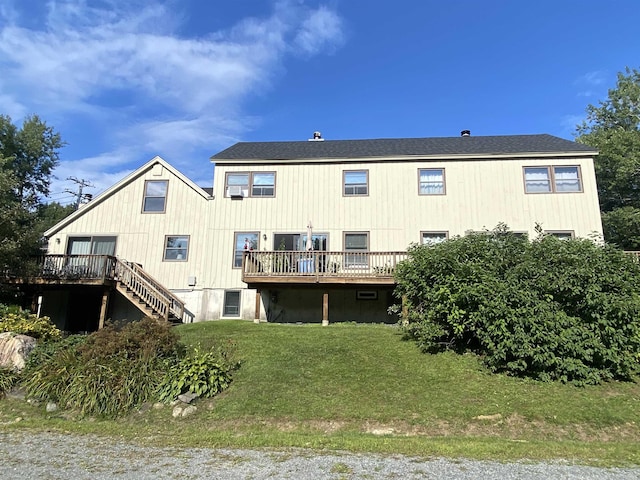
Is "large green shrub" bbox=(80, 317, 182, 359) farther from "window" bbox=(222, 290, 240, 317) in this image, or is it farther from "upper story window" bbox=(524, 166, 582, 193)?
"upper story window" bbox=(524, 166, 582, 193)

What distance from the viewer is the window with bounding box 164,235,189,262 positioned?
17422 millimetres

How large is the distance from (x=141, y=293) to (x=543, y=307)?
13.0 metres

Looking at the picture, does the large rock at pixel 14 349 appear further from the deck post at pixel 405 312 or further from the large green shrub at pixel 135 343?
the deck post at pixel 405 312

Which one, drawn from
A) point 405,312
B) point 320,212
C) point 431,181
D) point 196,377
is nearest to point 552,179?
point 431,181

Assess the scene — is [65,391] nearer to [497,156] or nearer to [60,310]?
[60,310]

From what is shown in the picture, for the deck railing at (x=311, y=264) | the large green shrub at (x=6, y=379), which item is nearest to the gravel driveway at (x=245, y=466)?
the large green shrub at (x=6, y=379)

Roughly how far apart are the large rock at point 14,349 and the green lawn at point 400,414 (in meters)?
1.27

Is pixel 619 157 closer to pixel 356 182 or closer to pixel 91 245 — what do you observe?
pixel 356 182

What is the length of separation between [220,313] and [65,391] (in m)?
8.53

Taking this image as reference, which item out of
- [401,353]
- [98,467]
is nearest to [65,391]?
[98,467]

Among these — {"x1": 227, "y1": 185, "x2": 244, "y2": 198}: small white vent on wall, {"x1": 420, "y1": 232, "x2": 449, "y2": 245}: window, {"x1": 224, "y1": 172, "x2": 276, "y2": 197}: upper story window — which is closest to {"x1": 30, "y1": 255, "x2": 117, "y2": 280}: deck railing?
{"x1": 227, "y1": 185, "x2": 244, "y2": 198}: small white vent on wall

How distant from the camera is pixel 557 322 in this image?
27.5 feet

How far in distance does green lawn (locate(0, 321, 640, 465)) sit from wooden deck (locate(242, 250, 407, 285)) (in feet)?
14.9

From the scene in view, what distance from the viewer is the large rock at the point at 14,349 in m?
9.30
